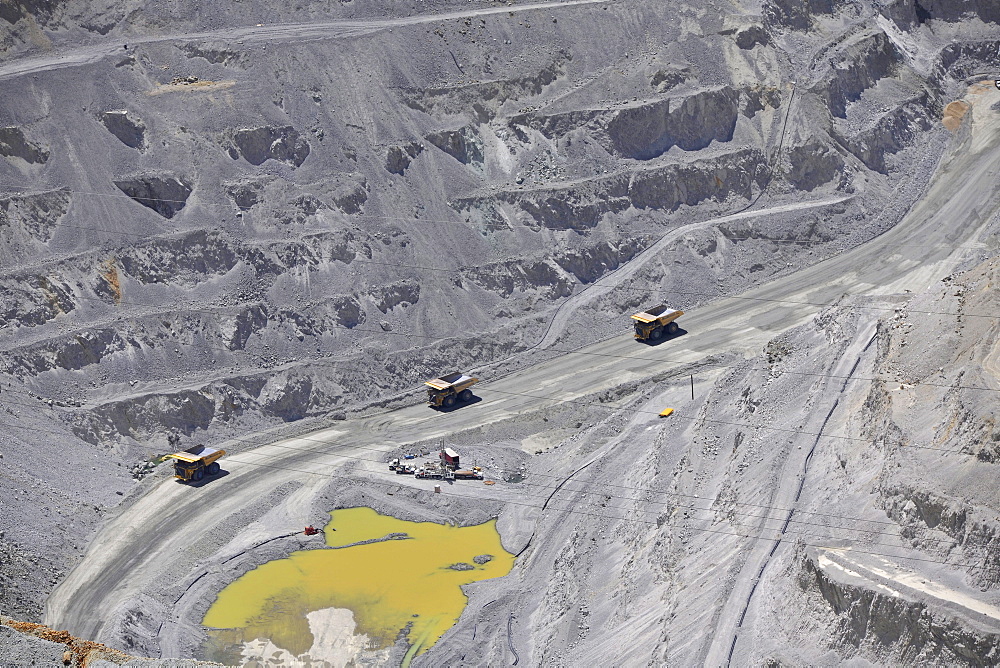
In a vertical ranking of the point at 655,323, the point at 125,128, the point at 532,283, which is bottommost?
the point at 655,323

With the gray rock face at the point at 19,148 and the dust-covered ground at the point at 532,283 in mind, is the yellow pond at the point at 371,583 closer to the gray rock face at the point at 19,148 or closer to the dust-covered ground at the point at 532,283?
the dust-covered ground at the point at 532,283

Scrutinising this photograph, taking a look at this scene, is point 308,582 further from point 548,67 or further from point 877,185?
point 877,185

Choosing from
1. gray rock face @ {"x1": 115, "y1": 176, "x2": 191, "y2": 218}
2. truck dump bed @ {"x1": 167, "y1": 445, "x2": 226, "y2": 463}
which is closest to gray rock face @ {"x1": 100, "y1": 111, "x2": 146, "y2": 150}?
gray rock face @ {"x1": 115, "y1": 176, "x2": 191, "y2": 218}

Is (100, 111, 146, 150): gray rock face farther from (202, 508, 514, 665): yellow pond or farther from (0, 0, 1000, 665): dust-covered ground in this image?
(202, 508, 514, 665): yellow pond

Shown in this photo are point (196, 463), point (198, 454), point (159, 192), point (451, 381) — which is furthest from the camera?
point (159, 192)

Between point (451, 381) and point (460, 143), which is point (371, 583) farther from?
point (460, 143)

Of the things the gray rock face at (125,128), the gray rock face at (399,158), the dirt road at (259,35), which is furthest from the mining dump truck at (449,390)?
the dirt road at (259,35)

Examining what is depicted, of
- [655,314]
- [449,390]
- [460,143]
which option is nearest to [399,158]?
[460,143]
